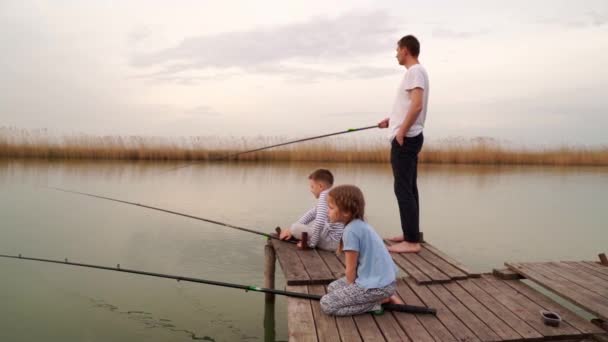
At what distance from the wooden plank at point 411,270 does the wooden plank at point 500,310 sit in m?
0.24

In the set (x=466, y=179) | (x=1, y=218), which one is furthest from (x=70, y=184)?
(x=466, y=179)

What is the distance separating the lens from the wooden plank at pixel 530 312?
8.82 ft

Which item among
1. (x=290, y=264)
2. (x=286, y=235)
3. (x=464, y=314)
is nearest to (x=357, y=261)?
(x=464, y=314)

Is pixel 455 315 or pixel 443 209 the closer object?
pixel 455 315

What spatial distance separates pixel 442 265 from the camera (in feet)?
12.3

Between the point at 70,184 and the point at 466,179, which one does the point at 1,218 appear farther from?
the point at 466,179

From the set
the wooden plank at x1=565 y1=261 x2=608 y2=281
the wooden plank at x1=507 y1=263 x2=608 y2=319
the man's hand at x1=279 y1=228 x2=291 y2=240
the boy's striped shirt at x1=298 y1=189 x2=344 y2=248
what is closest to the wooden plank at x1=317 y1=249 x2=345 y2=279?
the boy's striped shirt at x1=298 y1=189 x2=344 y2=248

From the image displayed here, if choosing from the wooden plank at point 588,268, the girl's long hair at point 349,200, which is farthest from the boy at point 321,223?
the wooden plank at point 588,268

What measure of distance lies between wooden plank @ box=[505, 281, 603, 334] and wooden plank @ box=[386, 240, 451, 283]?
0.49 meters

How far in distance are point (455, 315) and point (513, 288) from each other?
2.65 feet

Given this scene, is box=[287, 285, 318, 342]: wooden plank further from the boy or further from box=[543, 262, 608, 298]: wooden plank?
box=[543, 262, 608, 298]: wooden plank

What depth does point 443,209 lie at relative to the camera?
9.37m

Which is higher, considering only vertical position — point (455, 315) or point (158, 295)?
point (455, 315)

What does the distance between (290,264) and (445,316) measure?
1.25 metres
